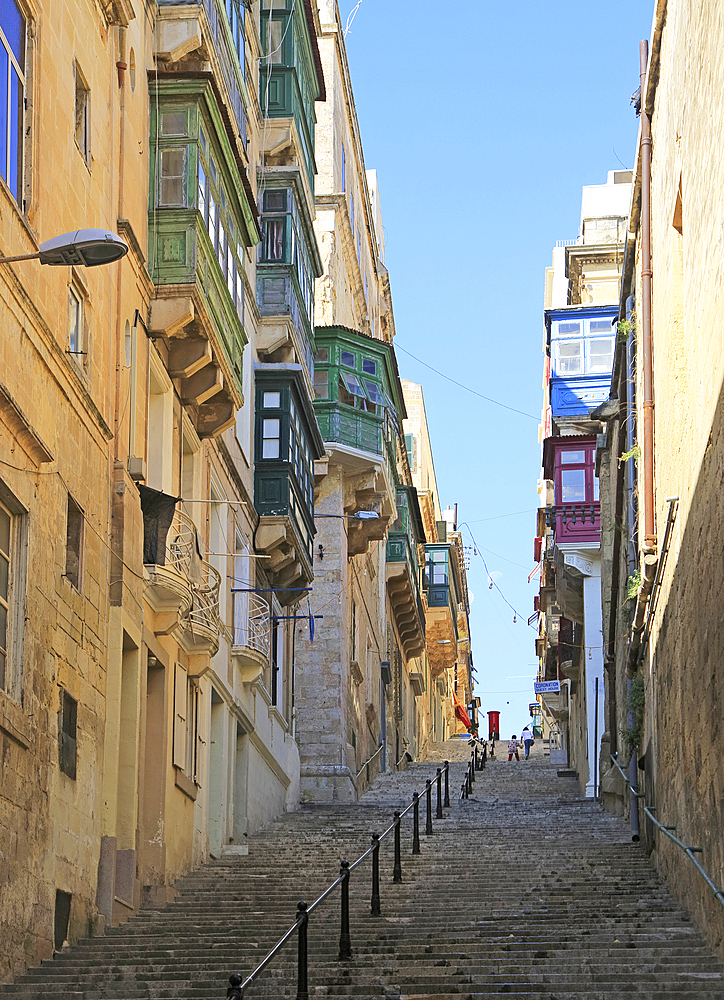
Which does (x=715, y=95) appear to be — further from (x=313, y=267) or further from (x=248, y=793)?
(x=313, y=267)

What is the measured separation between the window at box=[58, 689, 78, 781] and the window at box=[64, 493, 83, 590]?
1.24 m

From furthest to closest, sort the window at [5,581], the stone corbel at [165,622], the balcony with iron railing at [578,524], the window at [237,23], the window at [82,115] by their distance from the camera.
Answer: the balcony with iron railing at [578,524]
the window at [237,23]
the stone corbel at [165,622]
the window at [82,115]
the window at [5,581]

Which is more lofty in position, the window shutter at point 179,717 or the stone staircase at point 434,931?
the window shutter at point 179,717

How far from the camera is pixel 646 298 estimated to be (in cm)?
1989

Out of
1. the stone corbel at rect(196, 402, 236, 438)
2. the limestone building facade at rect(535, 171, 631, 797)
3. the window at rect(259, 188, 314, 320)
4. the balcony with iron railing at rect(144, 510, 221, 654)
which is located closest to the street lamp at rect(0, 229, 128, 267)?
the balcony with iron railing at rect(144, 510, 221, 654)

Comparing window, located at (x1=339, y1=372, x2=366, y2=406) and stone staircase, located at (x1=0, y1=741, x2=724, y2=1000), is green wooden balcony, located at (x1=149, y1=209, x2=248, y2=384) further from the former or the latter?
window, located at (x1=339, y1=372, x2=366, y2=406)

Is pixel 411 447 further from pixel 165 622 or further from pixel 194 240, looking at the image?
pixel 165 622

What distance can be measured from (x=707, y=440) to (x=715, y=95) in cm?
280

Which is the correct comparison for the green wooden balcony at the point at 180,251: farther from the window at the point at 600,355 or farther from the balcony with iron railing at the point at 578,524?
the window at the point at 600,355

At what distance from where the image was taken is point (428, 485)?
273 ft

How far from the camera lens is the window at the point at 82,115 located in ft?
51.4

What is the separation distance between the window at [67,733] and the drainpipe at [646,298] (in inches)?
332

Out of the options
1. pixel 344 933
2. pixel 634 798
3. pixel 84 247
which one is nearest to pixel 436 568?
pixel 634 798

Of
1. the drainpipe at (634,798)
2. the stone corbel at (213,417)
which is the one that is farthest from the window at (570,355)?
the stone corbel at (213,417)
